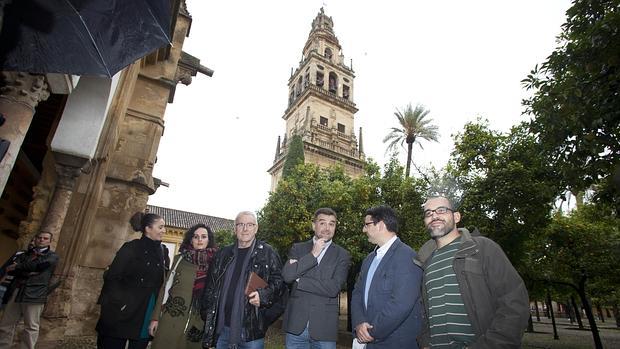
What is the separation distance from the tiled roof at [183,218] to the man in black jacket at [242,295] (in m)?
37.4

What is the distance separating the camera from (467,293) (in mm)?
2621

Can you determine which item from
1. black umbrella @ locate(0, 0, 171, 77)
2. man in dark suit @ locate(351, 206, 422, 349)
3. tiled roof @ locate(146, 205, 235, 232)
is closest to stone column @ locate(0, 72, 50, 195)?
black umbrella @ locate(0, 0, 171, 77)

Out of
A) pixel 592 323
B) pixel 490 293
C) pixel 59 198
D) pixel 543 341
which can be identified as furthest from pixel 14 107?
pixel 543 341

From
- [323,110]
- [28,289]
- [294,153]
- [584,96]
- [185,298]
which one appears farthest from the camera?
[323,110]

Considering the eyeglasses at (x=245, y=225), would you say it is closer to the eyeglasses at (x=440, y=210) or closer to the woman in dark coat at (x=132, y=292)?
the woman in dark coat at (x=132, y=292)

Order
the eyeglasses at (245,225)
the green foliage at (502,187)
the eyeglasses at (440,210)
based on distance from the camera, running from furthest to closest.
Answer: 1. the green foliage at (502,187)
2. the eyeglasses at (245,225)
3. the eyeglasses at (440,210)

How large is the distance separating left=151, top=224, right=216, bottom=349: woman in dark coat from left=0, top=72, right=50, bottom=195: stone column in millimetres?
1949

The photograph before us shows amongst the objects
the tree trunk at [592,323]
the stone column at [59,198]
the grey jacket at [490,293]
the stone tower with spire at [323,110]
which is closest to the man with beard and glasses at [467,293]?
the grey jacket at [490,293]

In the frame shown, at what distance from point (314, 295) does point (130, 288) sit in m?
2.07

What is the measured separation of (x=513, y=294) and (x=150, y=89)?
28.5 feet

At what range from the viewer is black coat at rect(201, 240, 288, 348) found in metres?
3.32

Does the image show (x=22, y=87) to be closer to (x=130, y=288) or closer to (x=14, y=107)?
(x=14, y=107)

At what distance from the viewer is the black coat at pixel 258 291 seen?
332cm

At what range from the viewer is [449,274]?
284cm
